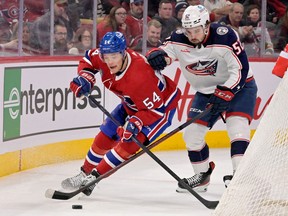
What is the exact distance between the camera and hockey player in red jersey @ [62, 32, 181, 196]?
5.17 meters

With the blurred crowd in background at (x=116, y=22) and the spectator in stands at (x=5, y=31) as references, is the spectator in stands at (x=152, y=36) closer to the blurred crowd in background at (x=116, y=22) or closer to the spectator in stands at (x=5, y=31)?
the blurred crowd in background at (x=116, y=22)

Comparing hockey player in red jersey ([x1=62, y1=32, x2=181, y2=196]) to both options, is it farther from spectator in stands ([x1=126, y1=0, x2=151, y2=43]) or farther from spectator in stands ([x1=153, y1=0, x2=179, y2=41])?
spectator in stands ([x1=153, y1=0, x2=179, y2=41])

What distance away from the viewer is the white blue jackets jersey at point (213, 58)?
17.8ft

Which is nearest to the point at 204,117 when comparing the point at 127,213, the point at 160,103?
the point at 160,103

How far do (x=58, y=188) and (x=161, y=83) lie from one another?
1038mm

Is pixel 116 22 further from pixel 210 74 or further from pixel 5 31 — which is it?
pixel 210 74

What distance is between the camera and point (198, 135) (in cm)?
564

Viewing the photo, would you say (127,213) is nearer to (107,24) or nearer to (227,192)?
(227,192)

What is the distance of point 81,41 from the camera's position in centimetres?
738

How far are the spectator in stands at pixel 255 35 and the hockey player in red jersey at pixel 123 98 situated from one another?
10.2 feet

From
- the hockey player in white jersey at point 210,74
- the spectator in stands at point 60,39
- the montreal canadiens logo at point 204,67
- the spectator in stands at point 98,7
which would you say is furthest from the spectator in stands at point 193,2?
the montreal canadiens logo at point 204,67

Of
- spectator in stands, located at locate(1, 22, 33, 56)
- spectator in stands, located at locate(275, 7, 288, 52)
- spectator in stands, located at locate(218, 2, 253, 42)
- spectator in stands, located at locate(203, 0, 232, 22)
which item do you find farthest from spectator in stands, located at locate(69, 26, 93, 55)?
spectator in stands, located at locate(275, 7, 288, 52)

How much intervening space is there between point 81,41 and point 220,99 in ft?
7.57

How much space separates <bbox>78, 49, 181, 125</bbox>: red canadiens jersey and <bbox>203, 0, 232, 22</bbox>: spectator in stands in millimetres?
2908
